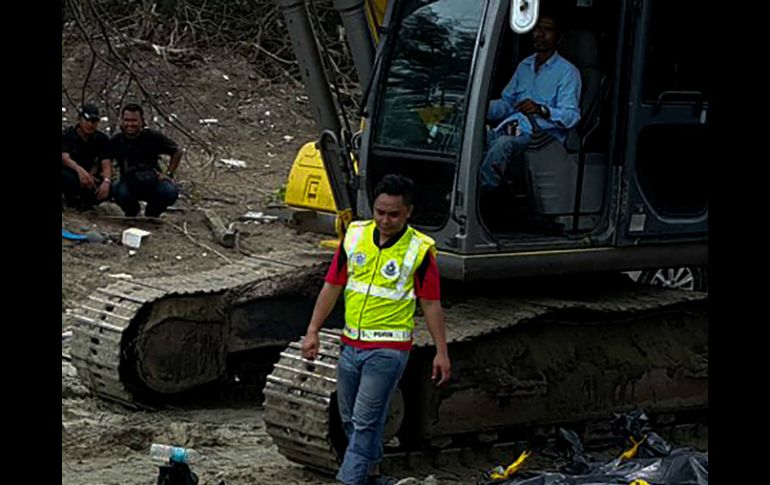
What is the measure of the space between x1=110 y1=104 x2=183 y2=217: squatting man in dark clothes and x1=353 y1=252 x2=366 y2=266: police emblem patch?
6611 mm

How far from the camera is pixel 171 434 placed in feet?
24.7

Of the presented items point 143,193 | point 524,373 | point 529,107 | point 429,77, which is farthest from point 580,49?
point 143,193

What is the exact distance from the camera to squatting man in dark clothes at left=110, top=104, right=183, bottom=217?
40.6 ft

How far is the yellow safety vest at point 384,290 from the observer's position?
19.6 ft

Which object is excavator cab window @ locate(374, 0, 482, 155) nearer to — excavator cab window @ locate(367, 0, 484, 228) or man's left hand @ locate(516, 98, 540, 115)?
excavator cab window @ locate(367, 0, 484, 228)

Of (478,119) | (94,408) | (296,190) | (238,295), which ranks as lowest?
(94,408)

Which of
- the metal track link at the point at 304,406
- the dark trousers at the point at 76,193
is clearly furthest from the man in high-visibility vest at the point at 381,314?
the dark trousers at the point at 76,193

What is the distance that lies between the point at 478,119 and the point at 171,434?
2.35 metres

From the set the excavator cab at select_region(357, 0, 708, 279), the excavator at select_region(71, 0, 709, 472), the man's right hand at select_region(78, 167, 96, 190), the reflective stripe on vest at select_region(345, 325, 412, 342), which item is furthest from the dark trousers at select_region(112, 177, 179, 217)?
the reflective stripe on vest at select_region(345, 325, 412, 342)

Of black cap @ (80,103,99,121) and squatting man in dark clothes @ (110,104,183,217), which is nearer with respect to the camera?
black cap @ (80,103,99,121)

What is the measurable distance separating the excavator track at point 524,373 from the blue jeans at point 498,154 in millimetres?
719

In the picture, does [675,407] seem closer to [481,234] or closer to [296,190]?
[481,234]

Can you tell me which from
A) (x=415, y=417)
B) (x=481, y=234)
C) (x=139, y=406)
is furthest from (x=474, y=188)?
(x=139, y=406)

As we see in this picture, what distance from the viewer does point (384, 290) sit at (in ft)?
19.6
